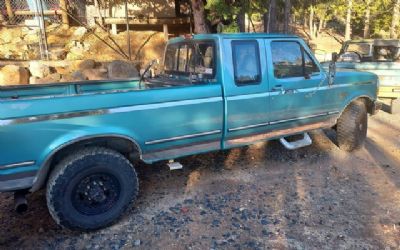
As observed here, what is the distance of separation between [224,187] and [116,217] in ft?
5.18

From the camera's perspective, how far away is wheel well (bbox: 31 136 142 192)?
12.2 ft

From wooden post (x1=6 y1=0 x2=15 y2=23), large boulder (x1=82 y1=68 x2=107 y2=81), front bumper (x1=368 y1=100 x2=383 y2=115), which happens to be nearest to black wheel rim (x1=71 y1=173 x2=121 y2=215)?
front bumper (x1=368 y1=100 x2=383 y2=115)

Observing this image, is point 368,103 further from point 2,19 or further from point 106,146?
point 2,19

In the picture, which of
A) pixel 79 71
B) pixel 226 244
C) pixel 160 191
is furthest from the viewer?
pixel 79 71

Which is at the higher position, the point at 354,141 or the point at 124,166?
the point at 124,166

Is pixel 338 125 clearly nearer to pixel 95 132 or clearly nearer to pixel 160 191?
pixel 160 191

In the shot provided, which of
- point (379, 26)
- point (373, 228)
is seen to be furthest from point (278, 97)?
point (379, 26)

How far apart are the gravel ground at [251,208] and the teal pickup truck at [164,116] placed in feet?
Answer: 1.29

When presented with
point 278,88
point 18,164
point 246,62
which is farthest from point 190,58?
point 18,164

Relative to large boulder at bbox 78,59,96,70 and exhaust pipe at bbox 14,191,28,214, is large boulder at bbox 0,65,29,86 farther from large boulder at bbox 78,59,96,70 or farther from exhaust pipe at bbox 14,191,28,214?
exhaust pipe at bbox 14,191,28,214

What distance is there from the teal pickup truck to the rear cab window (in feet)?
0.05

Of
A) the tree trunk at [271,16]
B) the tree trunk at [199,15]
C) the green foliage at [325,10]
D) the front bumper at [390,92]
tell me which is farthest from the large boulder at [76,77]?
the front bumper at [390,92]

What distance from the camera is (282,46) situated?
5.21 meters

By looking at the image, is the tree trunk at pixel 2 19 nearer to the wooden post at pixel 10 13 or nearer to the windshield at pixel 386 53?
the wooden post at pixel 10 13
